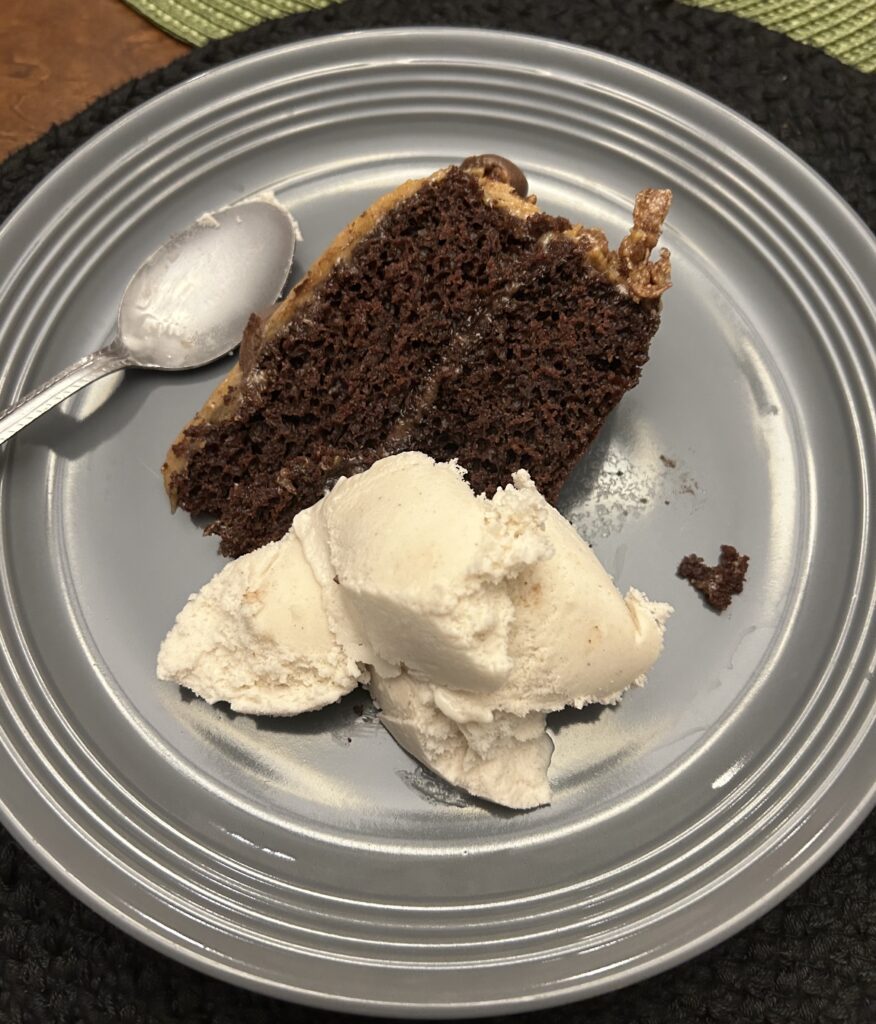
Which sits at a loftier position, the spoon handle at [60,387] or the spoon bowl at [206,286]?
the spoon bowl at [206,286]

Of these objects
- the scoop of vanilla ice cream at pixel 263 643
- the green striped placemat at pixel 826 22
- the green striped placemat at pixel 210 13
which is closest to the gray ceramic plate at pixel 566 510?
the scoop of vanilla ice cream at pixel 263 643

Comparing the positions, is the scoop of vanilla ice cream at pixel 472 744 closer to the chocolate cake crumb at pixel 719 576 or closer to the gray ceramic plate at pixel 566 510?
the gray ceramic plate at pixel 566 510

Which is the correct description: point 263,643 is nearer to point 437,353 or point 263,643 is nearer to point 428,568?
point 428,568

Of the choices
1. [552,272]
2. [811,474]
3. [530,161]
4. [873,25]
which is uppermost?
[873,25]

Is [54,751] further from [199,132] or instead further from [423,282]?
[199,132]

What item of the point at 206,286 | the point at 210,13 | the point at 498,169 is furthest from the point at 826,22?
the point at 206,286

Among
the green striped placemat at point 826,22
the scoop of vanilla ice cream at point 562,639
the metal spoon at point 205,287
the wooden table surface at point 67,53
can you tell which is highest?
the green striped placemat at point 826,22

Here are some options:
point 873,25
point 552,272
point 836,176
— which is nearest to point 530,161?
point 552,272
